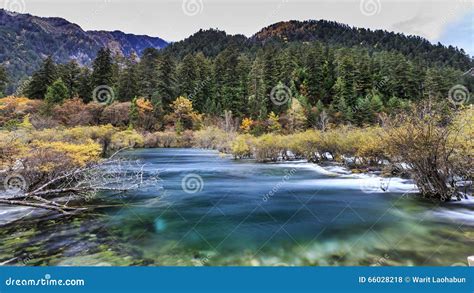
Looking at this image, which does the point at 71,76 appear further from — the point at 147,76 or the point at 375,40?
the point at 375,40

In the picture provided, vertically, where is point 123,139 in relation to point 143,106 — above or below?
below

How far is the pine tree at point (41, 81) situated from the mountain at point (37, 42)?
13612 mm

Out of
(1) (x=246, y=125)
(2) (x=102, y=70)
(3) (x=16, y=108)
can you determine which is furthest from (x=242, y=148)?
(2) (x=102, y=70)

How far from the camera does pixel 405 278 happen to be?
430cm

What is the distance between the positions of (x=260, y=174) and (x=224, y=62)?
35.5 metres

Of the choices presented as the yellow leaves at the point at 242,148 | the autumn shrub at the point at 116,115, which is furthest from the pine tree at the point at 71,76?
the yellow leaves at the point at 242,148

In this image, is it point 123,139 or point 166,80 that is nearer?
point 123,139

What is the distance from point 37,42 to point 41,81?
58324 millimetres

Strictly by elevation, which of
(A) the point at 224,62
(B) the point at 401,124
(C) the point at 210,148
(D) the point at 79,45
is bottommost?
(C) the point at 210,148

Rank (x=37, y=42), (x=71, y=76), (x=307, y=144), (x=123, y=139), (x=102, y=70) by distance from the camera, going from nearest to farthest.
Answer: (x=307, y=144)
(x=123, y=139)
(x=71, y=76)
(x=102, y=70)
(x=37, y=42)

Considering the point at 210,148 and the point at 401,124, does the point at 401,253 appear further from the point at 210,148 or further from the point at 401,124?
the point at 210,148

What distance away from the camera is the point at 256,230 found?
691cm

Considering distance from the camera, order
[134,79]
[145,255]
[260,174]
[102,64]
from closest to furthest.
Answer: [145,255]
[260,174]
[102,64]
[134,79]

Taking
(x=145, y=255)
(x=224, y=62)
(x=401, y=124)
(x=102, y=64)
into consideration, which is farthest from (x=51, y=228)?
(x=224, y=62)
